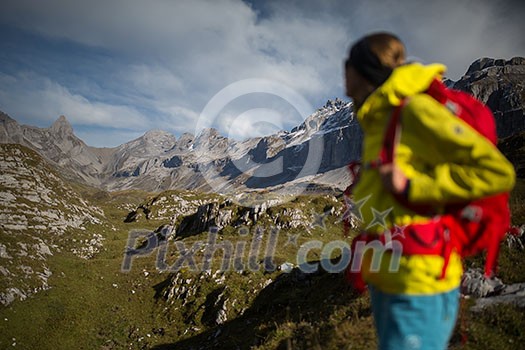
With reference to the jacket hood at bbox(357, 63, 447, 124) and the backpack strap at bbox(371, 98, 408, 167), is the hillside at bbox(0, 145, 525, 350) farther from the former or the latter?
the jacket hood at bbox(357, 63, 447, 124)

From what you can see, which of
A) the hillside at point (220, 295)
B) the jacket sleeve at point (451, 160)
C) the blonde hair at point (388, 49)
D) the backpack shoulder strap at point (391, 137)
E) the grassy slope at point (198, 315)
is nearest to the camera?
the jacket sleeve at point (451, 160)

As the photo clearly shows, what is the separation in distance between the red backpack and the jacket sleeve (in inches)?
5.2

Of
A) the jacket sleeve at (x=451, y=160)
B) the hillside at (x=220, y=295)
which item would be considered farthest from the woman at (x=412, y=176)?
the hillside at (x=220, y=295)

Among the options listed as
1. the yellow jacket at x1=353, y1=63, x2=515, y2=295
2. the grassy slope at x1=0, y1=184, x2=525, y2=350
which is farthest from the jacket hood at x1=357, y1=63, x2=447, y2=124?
the grassy slope at x1=0, y1=184, x2=525, y2=350

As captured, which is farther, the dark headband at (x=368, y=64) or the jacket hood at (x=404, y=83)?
the dark headband at (x=368, y=64)

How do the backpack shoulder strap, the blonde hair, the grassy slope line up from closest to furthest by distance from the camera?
1. the backpack shoulder strap
2. the blonde hair
3. the grassy slope

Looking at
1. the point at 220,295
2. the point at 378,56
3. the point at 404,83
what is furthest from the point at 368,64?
the point at 220,295

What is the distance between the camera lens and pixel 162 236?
51750 mm

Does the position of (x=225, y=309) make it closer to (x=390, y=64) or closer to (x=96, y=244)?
(x=390, y=64)

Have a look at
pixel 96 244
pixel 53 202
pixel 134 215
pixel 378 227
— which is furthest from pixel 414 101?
pixel 134 215

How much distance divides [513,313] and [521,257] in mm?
3640

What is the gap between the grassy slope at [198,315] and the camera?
293 inches

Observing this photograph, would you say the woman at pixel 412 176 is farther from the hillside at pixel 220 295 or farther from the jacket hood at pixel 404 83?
the hillside at pixel 220 295

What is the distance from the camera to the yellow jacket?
1923 mm
